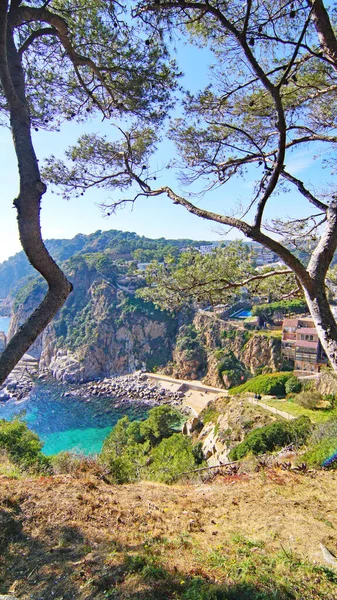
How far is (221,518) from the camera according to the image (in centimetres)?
270

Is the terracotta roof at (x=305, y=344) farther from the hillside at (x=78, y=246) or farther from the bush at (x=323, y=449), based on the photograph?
the hillside at (x=78, y=246)

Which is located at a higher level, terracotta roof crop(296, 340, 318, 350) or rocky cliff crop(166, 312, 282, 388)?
terracotta roof crop(296, 340, 318, 350)

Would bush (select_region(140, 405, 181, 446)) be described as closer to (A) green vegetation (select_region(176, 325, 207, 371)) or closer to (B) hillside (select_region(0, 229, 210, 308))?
(A) green vegetation (select_region(176, 325, 207, 371))

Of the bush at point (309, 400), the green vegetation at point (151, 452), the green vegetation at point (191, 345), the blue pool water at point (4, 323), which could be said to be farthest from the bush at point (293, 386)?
the blue pool water at point (4, 323)

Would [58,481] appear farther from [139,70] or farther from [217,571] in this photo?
[139,70]

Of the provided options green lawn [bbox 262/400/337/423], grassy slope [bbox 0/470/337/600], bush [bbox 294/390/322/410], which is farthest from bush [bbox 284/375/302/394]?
grassy slope [bbox 0/470/337/600]

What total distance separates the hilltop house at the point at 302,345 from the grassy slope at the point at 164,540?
20296mm

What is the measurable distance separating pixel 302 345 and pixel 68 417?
1965 centimetres

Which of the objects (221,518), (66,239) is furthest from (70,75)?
(66,239)

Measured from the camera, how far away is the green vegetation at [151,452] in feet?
15.4

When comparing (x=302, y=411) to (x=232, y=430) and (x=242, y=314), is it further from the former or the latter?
(x=242, y=314)

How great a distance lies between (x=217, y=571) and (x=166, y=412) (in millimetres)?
16402

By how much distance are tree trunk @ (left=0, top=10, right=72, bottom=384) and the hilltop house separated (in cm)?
2210

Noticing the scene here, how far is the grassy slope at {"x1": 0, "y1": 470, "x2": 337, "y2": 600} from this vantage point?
5.51 ft
